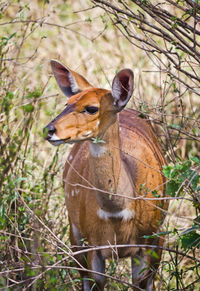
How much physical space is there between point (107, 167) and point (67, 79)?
0.81 meters

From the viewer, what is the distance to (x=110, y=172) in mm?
3748

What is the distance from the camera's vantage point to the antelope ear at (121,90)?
12.1 feet

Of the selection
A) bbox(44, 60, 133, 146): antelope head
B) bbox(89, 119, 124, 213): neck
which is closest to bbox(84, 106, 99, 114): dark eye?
bbox(44, 60, 133, 146): antelope head

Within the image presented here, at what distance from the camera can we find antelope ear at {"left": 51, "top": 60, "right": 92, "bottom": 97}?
4.11 metres

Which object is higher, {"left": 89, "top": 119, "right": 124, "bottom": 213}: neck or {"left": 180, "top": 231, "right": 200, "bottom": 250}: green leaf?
{"left": 89, "top": 119, "right": 124, "bottom": 213}: neck

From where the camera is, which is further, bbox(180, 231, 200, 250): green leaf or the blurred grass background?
the blurred grass background

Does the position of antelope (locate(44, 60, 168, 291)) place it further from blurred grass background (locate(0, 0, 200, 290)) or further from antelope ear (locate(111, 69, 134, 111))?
blurred grass background (locate(0, 0, 200, 290))

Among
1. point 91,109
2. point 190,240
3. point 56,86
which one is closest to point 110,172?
point 91,109

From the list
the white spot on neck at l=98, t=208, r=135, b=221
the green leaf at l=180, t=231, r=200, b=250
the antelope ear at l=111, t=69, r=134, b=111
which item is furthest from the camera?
the white spot on neck at l=98, t=208, r=135, b=221

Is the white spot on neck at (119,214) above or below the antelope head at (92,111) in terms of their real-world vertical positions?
below

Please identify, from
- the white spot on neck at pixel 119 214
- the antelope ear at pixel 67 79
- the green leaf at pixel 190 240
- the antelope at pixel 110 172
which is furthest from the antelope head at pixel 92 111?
the green leaf at pixel 190 240

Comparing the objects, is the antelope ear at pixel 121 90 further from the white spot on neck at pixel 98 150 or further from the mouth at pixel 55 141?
the mouth at pixel 55 141

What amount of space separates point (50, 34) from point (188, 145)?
10.8 feet

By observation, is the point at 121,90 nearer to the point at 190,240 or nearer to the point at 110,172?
the point at 110,172
